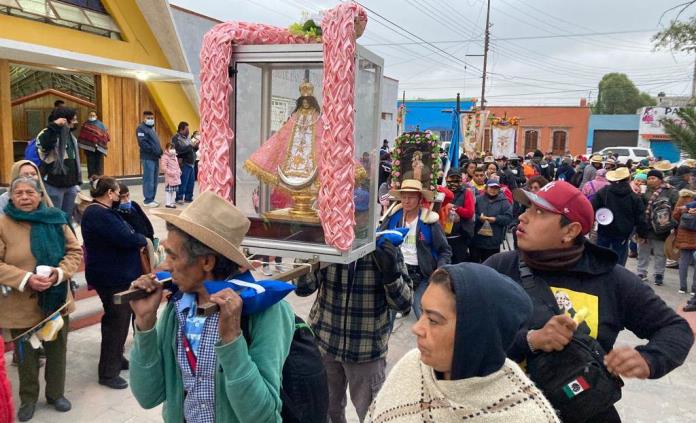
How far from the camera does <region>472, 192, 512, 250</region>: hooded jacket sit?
23.1 ft

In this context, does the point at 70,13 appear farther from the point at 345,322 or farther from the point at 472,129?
the point at 345,322

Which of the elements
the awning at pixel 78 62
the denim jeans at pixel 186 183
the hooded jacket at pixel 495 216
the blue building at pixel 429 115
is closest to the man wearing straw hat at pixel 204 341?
the hooded jacket at pixel 495 216

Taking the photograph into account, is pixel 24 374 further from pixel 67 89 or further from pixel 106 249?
pixel 67 89

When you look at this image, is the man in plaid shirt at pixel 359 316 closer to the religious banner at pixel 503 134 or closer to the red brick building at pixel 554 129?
the religious banner at pixel 503 134

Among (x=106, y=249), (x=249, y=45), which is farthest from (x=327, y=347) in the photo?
(x=106, y=249)

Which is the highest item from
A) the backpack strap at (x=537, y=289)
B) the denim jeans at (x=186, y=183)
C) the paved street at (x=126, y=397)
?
the backpack strap at (x=537, y=289)

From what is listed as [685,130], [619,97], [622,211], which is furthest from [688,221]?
[619,97]

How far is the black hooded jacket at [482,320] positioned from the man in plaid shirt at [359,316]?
154 cm

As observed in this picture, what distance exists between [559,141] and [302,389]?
4565 centimetres

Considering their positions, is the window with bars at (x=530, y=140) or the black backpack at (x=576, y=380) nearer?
the black backpack at (x=576, y=380)

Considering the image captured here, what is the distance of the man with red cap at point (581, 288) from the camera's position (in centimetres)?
212

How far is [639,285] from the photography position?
2260 millimetres

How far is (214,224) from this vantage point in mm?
1920

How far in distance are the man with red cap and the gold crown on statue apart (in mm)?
1151
